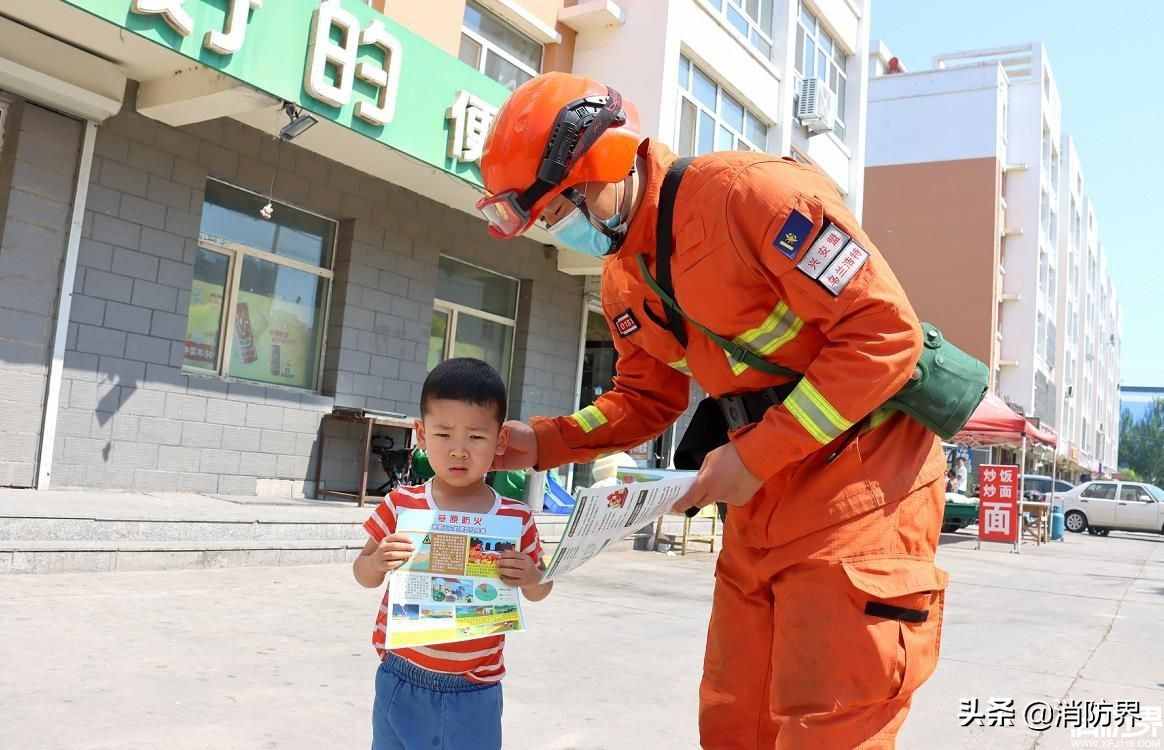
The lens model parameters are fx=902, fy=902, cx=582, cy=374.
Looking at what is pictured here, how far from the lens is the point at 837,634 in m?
1.73

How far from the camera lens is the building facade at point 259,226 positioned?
7090 millimetres

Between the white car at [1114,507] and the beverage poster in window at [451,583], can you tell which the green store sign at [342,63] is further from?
the white car at [1114,507]

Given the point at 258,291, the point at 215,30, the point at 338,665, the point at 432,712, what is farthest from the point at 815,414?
the point at 258,291

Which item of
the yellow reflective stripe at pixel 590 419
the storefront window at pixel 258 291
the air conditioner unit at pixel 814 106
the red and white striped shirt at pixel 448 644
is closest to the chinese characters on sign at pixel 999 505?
the air conditioner unit at pixel 814 106

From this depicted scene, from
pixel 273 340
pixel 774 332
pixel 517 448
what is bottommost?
pixel 517 448

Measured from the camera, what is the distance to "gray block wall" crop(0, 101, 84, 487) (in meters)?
7.07

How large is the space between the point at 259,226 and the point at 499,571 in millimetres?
8141

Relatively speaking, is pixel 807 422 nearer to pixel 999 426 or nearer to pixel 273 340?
pixel 273 340

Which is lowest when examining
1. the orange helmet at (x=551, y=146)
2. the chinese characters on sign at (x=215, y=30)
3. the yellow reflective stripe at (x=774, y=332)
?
the yellow reflective stripe at (x=774, y=332)

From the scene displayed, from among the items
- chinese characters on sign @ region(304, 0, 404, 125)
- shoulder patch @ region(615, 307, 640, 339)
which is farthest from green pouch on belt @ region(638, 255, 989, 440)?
chinese characters on sign @ region(304, 0, 404, 125)

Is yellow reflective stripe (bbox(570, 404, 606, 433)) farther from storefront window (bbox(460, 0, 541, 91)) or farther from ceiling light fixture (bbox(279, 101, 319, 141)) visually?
storefront window (bbox(460, 0, 541, 91))

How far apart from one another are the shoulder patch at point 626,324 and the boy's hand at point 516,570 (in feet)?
2.28

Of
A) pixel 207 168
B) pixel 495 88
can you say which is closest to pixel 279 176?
pixel 207 168

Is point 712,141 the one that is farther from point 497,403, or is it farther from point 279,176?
point 497,403
